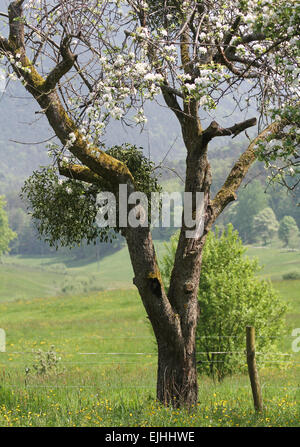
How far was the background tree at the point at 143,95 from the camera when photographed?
26.0 feet

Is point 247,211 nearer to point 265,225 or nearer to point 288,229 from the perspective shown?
point 265,225

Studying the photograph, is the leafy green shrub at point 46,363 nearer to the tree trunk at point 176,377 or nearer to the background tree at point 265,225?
the tree trunk at point 176,377

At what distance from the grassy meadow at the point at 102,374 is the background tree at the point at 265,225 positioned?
72.0 meters

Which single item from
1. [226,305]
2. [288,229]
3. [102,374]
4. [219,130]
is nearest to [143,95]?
[219,130]

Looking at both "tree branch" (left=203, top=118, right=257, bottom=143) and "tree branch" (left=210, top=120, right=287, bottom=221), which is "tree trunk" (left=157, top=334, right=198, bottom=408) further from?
"tree branch" (left=203, top=118, right=257, bottom=143)

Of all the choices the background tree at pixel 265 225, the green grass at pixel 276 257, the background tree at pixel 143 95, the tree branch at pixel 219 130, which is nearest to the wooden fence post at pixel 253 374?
the background tree at pixel 143 95

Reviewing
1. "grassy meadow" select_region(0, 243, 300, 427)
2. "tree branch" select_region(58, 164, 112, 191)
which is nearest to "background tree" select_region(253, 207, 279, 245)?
"grassy meadow" select_region(0, 243, 300, 427)

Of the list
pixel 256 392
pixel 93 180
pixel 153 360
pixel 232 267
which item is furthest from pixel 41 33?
pixel 153 360

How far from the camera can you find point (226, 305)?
1440 cm

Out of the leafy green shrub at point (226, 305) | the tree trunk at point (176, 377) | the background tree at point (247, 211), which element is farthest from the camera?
the background tree at point (247, 211)

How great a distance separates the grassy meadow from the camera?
314 inches

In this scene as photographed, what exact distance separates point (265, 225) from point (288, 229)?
1320 centimetres
